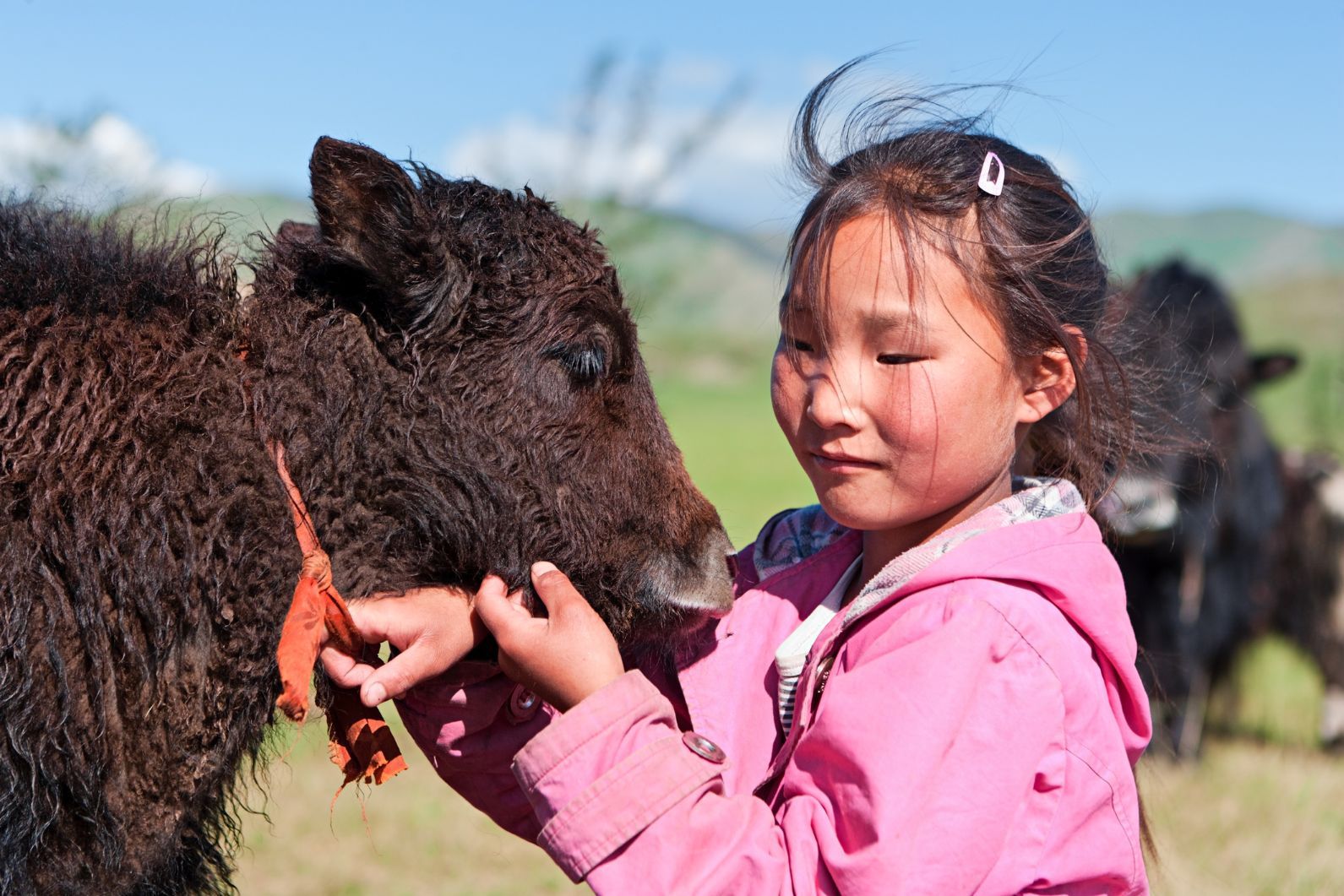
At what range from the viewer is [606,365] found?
266 cm

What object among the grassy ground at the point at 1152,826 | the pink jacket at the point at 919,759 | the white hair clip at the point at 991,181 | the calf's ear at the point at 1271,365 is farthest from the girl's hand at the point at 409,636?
the calf's ear at the point at 1271,365

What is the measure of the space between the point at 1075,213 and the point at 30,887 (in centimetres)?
246

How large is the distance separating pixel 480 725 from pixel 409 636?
0.28 m

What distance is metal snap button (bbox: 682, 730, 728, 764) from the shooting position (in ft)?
6.95

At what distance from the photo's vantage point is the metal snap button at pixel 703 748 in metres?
2.12

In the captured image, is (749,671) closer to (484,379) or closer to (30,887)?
(484,379)

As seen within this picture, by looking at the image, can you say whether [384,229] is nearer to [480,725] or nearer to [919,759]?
[480,725]

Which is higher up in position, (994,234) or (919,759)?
(994,234)

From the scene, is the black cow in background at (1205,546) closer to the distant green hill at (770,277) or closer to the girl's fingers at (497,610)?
the distant green hill at (770,277)

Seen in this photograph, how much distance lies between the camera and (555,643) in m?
2.24

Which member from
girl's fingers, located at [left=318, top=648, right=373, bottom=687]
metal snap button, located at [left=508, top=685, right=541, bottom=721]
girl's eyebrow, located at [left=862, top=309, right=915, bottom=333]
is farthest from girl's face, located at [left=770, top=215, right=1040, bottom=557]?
girl's fingers, located at [left=318, top=648, right=373, bottom=687]

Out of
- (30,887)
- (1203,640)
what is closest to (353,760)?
(30,887)

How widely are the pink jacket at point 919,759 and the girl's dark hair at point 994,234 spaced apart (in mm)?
392

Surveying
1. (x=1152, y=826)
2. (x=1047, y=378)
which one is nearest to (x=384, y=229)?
(x=1047, y=378)
